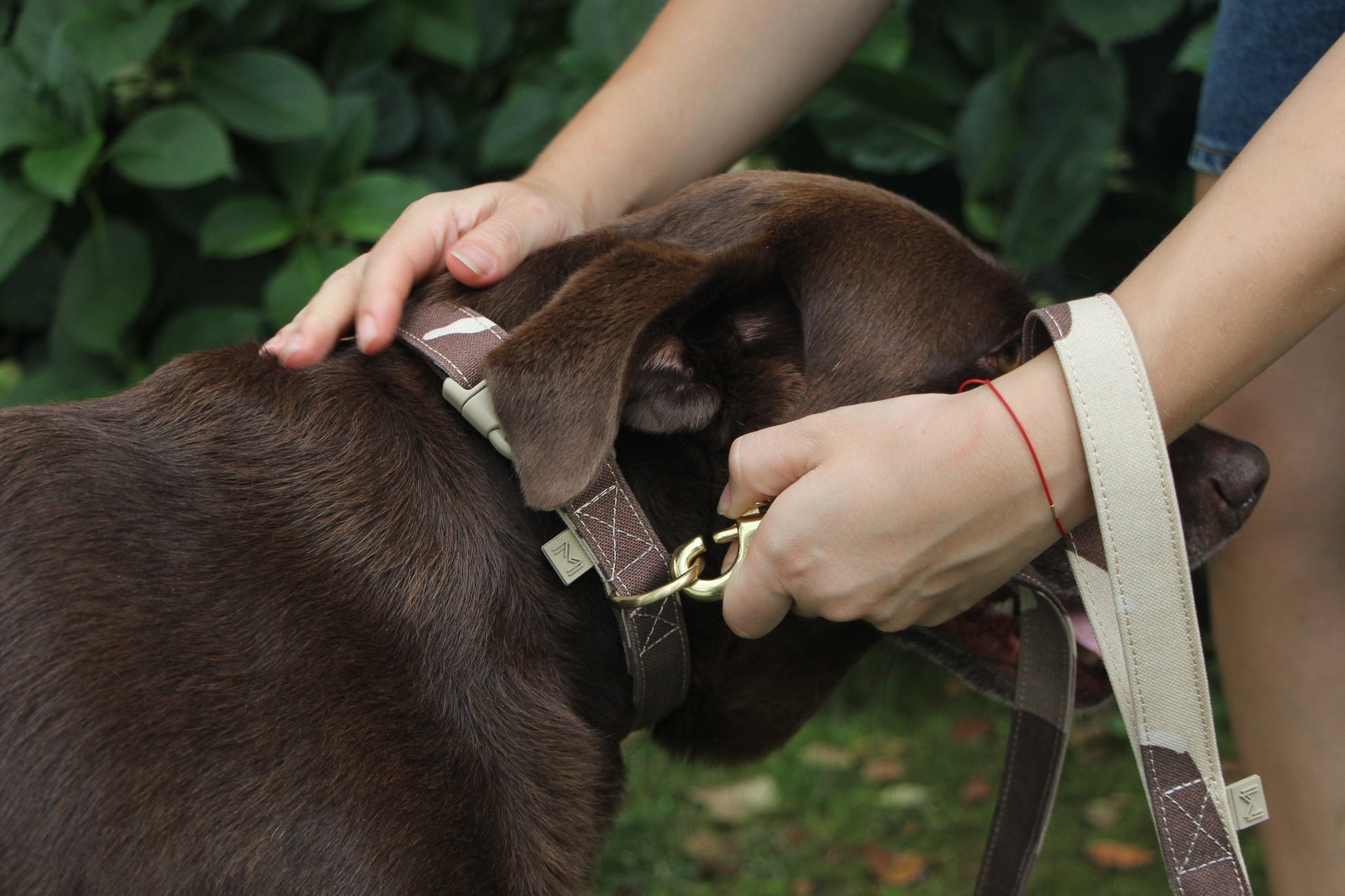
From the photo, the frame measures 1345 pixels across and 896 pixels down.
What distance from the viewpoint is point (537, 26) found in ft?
12.0

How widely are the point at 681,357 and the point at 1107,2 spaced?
6.50ft

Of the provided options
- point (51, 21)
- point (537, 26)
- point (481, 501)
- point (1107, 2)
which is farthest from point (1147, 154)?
point (51, 21)

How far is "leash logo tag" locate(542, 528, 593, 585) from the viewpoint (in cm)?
171

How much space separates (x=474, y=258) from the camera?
186 cm

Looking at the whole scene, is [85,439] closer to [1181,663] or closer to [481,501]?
[481,501]

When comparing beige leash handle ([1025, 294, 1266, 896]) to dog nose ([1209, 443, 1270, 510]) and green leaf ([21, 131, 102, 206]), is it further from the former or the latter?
green leaf ([21, 131, 102, 206])

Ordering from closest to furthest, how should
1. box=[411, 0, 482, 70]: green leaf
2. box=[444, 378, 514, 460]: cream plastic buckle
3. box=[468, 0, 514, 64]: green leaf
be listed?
box=[444, 378, 514, 460]: cream plastic buckle, box=[411, 0, 482, 70]: green leaf, box=[468, 0, 514, 64]: green leaf

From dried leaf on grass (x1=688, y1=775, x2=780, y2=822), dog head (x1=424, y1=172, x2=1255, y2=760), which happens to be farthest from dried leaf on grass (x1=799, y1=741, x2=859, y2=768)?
dog head (x1=424, y1=172, x2=1255, y2=760)

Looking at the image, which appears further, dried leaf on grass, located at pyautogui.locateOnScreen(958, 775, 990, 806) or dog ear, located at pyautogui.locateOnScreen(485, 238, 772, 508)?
dried leaf on grass, located at pyautogui.locateOnScreen(958, 775, 990, 806)

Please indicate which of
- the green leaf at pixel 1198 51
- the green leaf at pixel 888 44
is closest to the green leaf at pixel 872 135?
the green leaf at pixel 888 44

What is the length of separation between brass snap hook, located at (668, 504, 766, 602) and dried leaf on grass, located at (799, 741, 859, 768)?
2.37 meters

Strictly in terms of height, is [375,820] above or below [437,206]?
below

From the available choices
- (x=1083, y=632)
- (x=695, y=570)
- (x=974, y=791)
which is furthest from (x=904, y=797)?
(x=695, y=570)

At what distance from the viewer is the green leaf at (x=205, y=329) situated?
314 cm
